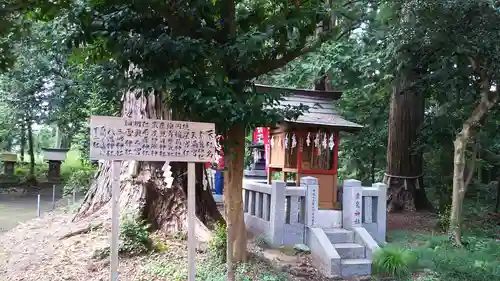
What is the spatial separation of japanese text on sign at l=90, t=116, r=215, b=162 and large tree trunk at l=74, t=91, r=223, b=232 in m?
2.97

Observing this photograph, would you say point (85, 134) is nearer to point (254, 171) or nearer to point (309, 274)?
point (254, 171)

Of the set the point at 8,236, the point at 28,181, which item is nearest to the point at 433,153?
the point at 8,236

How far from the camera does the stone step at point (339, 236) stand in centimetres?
815

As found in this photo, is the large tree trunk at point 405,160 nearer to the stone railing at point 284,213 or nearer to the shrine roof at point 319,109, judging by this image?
the shrine roof at point 319,109

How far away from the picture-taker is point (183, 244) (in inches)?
295

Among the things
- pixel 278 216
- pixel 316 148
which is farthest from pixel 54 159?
pixel 278 216

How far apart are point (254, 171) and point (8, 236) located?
36.1 feet

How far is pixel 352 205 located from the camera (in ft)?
28.0

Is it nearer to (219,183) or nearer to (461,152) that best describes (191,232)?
(461,152)

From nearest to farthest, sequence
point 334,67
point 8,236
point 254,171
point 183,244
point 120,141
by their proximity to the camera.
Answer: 1. point 120,141
2. point 183,244
3. point 8,236
4. point 334,67
5. point 254,171

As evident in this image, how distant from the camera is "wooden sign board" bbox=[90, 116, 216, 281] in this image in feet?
14.6

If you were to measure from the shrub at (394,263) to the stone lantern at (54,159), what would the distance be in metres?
20.5

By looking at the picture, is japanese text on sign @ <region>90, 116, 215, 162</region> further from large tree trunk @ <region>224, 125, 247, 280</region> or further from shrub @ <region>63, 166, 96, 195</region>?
shrub @ <region>63, 166, 96, 195</region>

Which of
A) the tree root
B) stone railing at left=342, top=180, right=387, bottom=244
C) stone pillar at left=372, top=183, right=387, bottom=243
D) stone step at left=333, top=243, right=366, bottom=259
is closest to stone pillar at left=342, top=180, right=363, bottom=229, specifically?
stone railing at left=342, top=180, right=387, bottom=244
